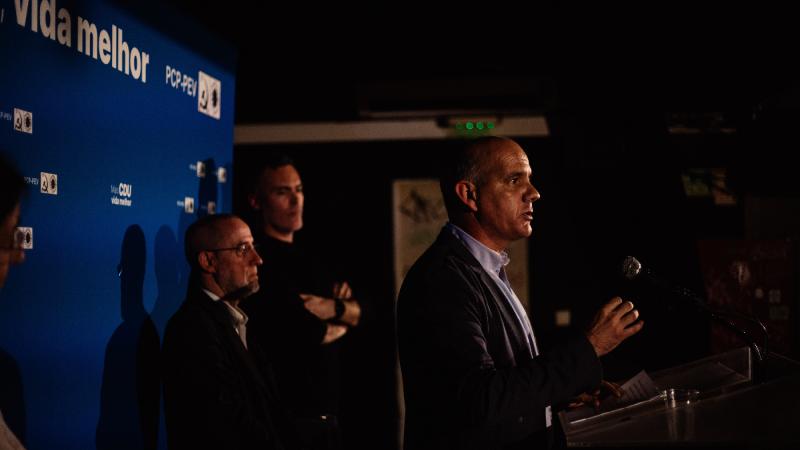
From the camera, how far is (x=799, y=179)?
5.63 m

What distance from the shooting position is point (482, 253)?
2209 millimetres

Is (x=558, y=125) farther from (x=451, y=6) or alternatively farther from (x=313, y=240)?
(x=313, y=240)

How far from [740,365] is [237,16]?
418 cm

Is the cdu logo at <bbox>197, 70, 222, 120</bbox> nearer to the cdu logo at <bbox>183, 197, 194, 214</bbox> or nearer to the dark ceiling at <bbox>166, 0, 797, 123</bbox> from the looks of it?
the cdu logo at <bbox>183, 197, 194, 214</bbox>

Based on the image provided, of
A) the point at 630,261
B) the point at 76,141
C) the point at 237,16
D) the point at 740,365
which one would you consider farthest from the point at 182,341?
the point at 237,16

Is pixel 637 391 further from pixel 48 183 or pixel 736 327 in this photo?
pixel 48 183

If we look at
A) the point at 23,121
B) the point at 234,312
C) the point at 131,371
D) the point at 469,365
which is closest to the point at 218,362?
the point at 234,312

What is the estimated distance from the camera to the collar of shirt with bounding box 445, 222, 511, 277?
2203mm

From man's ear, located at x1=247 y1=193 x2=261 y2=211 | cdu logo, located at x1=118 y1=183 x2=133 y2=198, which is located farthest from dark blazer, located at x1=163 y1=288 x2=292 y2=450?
man's ear, located at x1=247 y1=193 x2=261 y2=211

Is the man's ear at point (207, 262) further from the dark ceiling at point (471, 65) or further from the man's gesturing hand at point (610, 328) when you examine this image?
the dark ceiling at point (471, 65)

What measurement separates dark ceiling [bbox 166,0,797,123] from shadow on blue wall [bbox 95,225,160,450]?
9.27 feet

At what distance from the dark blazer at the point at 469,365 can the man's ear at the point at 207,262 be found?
123 cm

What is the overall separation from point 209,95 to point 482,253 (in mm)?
2210

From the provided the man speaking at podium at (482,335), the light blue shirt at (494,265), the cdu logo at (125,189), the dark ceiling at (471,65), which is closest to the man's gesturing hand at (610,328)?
the man speaking at podium at (482,335)
